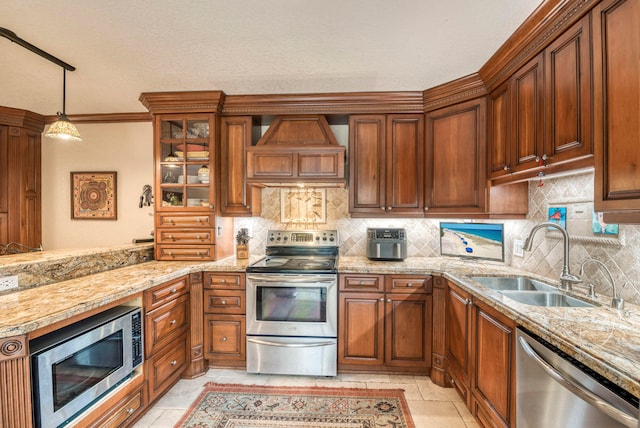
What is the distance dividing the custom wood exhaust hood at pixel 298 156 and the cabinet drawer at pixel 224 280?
899 millimetres

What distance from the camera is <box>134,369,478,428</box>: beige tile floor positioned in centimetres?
196

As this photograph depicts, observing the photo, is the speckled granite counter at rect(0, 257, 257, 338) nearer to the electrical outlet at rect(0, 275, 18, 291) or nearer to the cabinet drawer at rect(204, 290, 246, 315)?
the electrical outlet at rect(0, 275, 18, 291)

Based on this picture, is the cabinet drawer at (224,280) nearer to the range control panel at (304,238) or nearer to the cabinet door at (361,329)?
the range control panel at (304,238)

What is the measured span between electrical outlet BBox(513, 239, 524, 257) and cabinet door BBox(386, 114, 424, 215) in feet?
2.69

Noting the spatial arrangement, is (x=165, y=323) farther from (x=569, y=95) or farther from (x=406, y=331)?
(x=569, y=95)

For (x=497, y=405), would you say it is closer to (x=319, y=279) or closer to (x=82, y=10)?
(x=319, y=279)

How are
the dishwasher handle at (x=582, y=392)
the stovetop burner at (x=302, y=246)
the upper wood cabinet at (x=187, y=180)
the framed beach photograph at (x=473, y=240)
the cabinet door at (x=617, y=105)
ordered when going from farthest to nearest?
the stovetop burner at (x=302, y=246), the upper wood cabinet at (x=187, y=180), the framed beach photograph at (x=473, y=240), the cabinet door at (x=617, y=105), the dishwasher handle at (x=582, y=392)

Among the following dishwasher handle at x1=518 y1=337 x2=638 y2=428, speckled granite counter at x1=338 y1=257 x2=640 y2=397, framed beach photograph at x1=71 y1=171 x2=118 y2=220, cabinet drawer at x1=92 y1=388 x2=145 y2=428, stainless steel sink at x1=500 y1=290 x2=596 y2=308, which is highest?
framed beach photograph at x1=71 y1=171 x2=118 y2=220

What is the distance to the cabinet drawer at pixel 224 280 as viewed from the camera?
8.23ft

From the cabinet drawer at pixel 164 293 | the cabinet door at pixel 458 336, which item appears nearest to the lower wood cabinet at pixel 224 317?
the cabinet drawer at pixel 164 293

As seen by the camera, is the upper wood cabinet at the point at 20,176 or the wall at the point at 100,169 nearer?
the upper wood cabinet at the point at 20,176

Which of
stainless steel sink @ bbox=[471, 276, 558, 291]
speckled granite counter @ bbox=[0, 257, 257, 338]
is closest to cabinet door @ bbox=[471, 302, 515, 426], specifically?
stainless steel sink @ bbox=[471, 276, 558, 291]

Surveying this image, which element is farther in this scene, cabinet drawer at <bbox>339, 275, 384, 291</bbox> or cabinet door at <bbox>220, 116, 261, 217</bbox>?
cabinet door at <bbox>220, 116, 261, 217</bbox>

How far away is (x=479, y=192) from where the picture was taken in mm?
2389
